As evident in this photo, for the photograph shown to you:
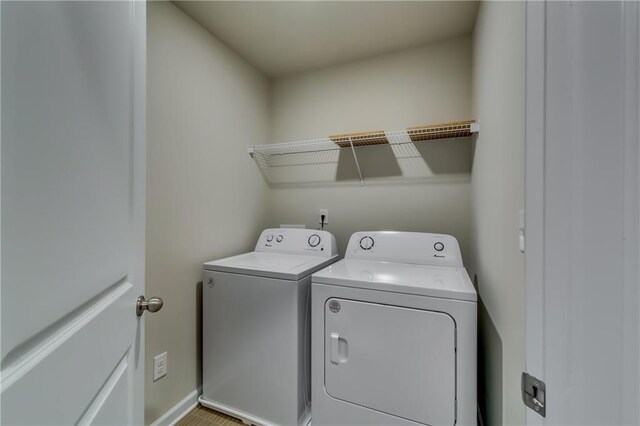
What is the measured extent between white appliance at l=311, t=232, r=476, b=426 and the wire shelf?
0.93 m

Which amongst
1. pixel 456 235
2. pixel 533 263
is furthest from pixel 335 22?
pixel 533 263

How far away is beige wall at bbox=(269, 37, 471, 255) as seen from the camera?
1897 millimetres

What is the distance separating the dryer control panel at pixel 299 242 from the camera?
1941 millimetres

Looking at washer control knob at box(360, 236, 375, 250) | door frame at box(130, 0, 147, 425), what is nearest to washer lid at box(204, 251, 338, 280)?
washer control knob at box(360, 236, 375, 250)

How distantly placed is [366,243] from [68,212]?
1610 millimetres

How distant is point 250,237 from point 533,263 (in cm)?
201

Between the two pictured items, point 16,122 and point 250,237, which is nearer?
point 16,122

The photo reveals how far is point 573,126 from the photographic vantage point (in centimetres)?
46

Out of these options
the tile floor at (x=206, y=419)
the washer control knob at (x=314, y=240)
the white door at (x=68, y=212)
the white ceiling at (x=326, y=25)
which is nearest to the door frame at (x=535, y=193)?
the white door at (x=68, y=212)

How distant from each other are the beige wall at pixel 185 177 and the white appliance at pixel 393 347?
87 centimetres

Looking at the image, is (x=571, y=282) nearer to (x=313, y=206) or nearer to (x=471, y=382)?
(x=471, y=382)

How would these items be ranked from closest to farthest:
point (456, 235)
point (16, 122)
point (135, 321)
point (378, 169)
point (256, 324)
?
point (16, 122), point (135, 321), point (256, 324), point (456, 235), point (378, 169)

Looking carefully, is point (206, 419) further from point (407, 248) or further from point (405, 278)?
point (407, 248)

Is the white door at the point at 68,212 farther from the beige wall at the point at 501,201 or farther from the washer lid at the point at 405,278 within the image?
the beige wall at the point at 501,201
